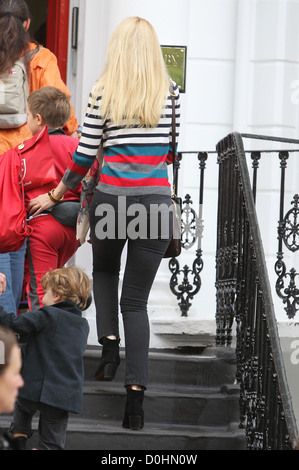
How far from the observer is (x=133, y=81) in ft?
15.5

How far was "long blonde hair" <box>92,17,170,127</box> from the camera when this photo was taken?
4719 mm

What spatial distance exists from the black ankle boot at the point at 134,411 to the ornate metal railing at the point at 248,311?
565 millimetres

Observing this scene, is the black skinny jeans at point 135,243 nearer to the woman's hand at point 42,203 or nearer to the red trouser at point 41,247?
the woman's hand at point 42,203

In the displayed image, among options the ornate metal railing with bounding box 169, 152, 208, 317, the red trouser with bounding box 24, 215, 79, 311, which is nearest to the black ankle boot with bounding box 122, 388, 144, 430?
the red trouser with bounding box 24, 215, 79, 311

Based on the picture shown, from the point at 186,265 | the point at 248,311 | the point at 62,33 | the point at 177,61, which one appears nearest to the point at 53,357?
the point at 248,311

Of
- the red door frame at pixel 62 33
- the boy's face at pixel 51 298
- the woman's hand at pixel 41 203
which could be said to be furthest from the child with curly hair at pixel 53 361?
the red door frame at pixel 62 33

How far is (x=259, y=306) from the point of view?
4.81 meters

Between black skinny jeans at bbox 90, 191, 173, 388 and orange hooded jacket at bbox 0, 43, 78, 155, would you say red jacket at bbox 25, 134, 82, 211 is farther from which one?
black skinny jeans at bbox 90, 191, 173, 388

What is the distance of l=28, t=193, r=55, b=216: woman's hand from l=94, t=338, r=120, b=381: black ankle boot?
2.77 feet

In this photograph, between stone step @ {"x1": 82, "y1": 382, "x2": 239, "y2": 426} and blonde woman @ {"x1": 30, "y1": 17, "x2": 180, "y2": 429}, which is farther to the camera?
stone step @ {"x1": 82, "y1": 382, "x2": 239, "y2": 426}

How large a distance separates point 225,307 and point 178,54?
202 centimetres
